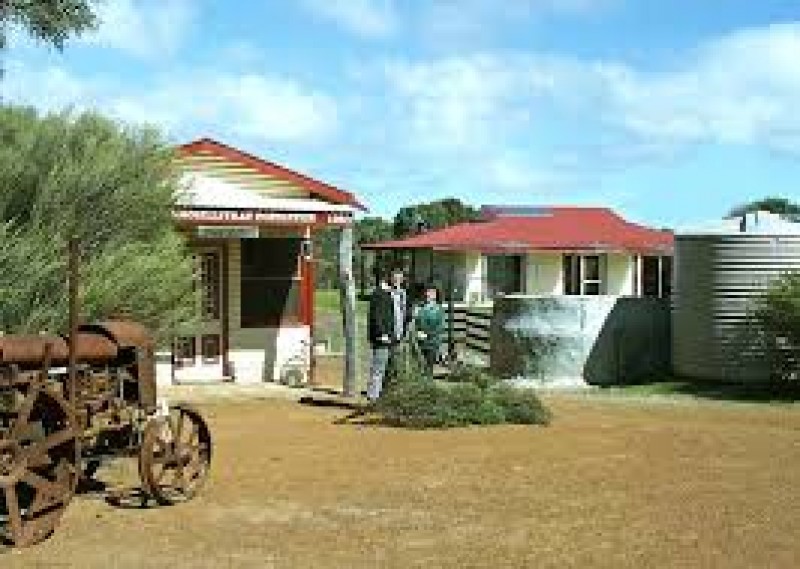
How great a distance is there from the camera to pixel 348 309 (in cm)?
2003

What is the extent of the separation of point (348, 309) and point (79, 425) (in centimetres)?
1026

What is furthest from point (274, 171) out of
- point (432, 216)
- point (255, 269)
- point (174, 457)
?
point (432, 216)

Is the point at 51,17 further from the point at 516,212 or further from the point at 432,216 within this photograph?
the point at 432,216

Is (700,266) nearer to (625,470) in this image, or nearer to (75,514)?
(625,470)

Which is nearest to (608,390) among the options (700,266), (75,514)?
(700,266)

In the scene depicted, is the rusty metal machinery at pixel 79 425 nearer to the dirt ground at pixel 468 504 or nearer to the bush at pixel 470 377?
the dirt ground at pixel 468 504

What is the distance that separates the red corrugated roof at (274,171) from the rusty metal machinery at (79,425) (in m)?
10.4

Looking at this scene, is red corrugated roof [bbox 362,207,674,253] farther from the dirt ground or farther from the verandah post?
the dirt ground

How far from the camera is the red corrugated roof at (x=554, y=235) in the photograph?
41.9 metres

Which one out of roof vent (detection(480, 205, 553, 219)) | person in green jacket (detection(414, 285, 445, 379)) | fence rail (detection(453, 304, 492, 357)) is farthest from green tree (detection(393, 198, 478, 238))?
person in green jacket (detection(414, 285, 445, 379))

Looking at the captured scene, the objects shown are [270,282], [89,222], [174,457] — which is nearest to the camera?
[174,457]

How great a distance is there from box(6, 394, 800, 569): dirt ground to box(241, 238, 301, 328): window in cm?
572

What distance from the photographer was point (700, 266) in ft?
68.9

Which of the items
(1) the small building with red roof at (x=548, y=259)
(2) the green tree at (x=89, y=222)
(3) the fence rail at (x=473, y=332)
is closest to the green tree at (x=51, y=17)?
(2) the green tree at (x=89, y=222)
